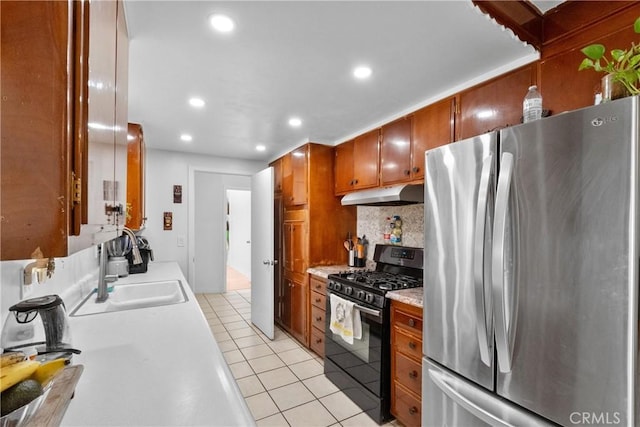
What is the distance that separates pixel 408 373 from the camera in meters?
1.84

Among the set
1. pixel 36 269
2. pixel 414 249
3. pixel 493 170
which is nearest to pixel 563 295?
pixel 493 170

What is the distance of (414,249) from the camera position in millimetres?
2520

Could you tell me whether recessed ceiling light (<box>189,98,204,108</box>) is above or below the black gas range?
above

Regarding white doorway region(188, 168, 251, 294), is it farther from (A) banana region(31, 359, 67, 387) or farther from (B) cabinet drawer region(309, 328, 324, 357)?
(A) banana region(31, 359, 67, 387)

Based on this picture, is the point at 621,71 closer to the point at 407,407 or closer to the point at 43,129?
the point at 43,129

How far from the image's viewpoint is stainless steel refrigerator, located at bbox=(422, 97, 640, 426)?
0.90 metres

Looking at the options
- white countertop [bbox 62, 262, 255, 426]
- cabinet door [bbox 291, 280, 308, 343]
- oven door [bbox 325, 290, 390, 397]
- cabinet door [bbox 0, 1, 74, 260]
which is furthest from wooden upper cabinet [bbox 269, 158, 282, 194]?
A: cabinet door [bbox 0, 1, 74, 260]

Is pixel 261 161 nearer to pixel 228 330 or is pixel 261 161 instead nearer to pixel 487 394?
pixel 228 330

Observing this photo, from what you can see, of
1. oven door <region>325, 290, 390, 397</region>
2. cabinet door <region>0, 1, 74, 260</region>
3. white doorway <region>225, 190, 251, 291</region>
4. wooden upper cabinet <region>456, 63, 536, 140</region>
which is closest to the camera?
cabinet door <region>0, 1, 74, 260</region>

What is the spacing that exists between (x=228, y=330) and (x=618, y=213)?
3630 millimetres

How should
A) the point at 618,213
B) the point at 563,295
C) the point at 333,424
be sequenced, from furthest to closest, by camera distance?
the point at 333,424, the point at 563,295, the point at 618,213

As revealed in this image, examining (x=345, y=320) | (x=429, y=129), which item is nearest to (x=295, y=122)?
(x=429, y=129)

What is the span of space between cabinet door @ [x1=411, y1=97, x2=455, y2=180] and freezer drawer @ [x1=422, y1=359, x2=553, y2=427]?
4.44ft

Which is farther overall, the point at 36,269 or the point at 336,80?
the point at 336,80
